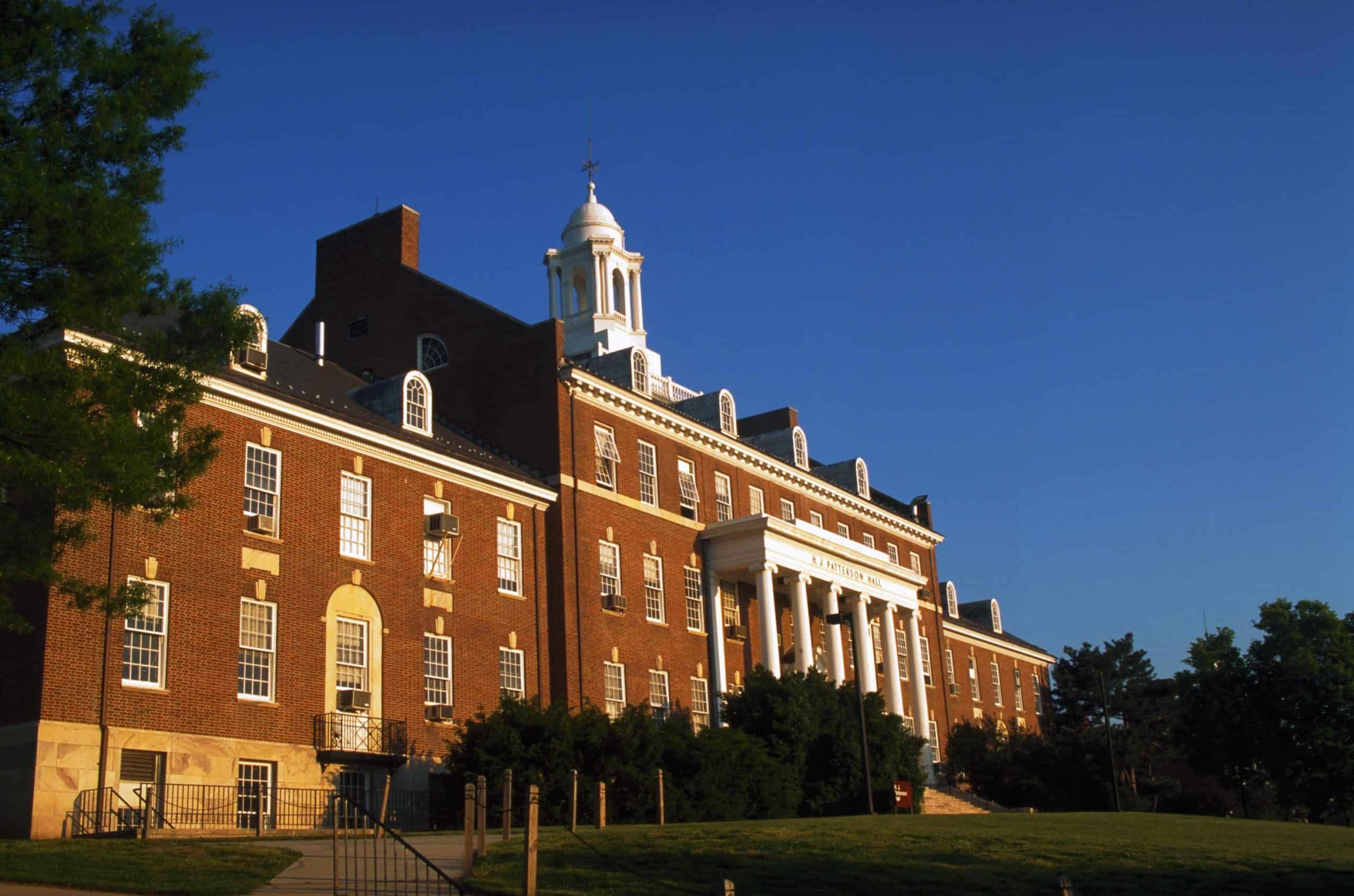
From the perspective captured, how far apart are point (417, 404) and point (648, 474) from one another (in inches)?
371

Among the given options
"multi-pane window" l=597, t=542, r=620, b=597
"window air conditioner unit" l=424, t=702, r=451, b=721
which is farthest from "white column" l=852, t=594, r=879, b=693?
"window air conditioner unit" l=424, t=702, r=451, b=721

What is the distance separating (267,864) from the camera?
19.2 metres

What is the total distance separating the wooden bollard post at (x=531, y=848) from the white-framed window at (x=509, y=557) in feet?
70.5

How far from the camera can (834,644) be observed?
1945 inches

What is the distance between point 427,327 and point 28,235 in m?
26.2

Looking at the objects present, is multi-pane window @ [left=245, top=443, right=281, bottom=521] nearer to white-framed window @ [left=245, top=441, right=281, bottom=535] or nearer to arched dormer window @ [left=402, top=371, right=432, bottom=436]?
white-framed window @ [left=245, top=441, right=281, bottom=535]

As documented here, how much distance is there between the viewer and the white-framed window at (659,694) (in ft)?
139

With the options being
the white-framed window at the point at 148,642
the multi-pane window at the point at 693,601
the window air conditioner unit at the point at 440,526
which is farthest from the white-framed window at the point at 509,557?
the white-framed window at the point at 148,642

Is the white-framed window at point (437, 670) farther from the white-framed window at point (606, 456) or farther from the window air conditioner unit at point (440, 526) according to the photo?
the white-framed window at point (606, 456)

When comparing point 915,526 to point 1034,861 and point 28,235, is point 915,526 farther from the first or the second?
point 28,235

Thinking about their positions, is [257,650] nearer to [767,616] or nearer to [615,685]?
[615,685]

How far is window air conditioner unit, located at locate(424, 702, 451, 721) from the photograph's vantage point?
34406mm

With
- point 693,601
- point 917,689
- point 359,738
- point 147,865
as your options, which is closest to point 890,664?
point 917,689

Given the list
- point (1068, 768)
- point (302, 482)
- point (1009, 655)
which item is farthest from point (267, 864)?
point (1009, 655)
